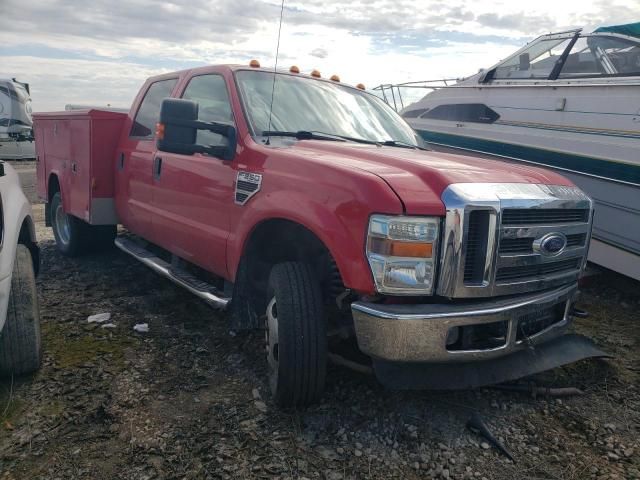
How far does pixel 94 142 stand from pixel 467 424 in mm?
4020

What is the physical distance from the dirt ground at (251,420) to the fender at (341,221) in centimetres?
84

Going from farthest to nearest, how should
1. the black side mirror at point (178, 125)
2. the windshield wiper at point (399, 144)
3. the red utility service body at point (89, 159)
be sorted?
the red utility service body at point (89, 159)
the windshield wiper at point (399, 144)
the black side mirror at point (178, 125)

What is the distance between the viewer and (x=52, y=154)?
5883 mm

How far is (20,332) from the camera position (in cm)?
312

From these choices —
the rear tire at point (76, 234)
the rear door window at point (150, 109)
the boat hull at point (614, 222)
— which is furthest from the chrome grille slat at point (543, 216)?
the rear tire at point (76, 234)

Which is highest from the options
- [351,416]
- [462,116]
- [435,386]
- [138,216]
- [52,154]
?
[462,116]

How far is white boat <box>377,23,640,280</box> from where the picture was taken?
15.6 feet

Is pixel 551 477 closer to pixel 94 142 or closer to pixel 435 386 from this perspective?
pixel 435 386

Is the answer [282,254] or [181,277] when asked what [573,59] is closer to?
[282,254]

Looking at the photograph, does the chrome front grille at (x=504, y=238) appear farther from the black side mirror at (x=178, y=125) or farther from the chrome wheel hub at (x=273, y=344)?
the black side mirror at (x=178, y=125)

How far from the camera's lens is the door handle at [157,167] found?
428 cm

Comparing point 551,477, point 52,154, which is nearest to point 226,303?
point 551,477

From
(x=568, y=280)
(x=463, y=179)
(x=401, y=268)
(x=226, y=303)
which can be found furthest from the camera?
(x=226, y=303)

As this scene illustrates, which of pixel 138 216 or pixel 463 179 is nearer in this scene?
pixel 463 179
